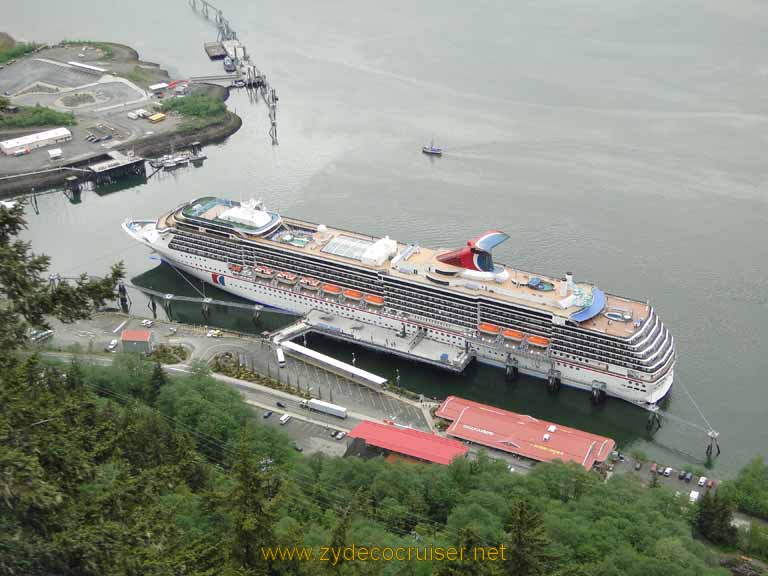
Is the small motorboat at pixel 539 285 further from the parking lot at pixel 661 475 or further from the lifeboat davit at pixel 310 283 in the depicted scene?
the lifeboat davit at pixel 310 283

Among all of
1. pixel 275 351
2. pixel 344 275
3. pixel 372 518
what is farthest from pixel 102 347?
pixel 372 518

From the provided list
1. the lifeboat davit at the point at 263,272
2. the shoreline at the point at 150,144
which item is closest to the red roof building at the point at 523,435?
the lifeboat davit at the point at 263,272

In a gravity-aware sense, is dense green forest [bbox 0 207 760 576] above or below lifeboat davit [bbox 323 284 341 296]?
above

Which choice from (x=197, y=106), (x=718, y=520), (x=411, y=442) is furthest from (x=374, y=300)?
(x=197, y=106)

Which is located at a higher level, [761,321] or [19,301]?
[19,301]

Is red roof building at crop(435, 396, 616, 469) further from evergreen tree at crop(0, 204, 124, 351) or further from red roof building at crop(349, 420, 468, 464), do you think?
evergreen tree at crop(0, 204, 124, 351)

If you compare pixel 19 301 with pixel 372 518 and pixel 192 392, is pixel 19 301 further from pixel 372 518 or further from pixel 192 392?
pixel 192 392

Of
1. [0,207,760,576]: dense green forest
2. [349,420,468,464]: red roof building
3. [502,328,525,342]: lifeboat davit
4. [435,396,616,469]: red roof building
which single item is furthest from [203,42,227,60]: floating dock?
[349,420,468,464]: red roof building
